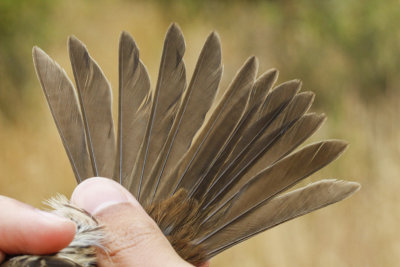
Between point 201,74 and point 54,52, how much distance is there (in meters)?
4.03

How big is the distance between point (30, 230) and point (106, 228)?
194mm

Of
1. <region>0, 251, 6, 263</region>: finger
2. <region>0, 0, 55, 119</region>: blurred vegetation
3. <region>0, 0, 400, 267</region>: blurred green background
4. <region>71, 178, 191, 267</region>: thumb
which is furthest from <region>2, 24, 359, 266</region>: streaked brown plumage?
<region>0, 0, 55, 119</region>: blurred vegetation

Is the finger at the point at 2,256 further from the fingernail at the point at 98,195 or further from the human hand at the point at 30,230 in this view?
the fingernail at the point at 98,195

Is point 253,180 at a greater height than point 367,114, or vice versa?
point 367,114

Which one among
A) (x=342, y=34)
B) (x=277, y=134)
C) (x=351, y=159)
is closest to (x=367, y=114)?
(x=351, y=159)

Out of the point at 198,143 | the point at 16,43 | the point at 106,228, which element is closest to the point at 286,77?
the point at 16,43

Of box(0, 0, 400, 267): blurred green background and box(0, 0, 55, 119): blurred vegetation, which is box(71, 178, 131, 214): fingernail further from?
box(0, 0, 55, 119): blurred vegetation

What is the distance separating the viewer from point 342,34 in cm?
533

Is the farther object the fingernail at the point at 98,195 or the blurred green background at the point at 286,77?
the blurred green background at the point at 286,77

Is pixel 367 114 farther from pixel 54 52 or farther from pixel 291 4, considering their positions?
pixel 54 52

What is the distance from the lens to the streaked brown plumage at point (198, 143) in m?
1.84

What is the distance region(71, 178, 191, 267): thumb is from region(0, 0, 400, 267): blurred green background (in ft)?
7.21

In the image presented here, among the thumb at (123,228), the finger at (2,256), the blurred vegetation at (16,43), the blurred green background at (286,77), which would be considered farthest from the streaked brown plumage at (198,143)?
the blurred vegetation at (16,43)

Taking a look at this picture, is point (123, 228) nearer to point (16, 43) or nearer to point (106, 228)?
point (106, 228)
